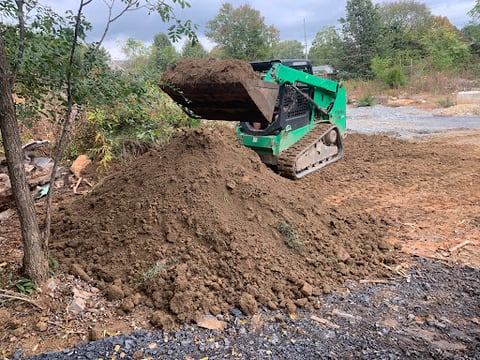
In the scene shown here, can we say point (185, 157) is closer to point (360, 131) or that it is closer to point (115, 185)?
point (115, 185)

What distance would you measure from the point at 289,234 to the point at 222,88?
177cm

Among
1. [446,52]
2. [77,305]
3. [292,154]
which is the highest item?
[446,52]

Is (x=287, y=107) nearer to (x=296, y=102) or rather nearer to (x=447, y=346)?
(x=296, y=102)

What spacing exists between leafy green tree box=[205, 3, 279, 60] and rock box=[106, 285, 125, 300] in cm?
3653

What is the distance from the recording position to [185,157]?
14.6ft

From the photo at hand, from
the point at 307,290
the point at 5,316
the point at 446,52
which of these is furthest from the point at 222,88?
the point at 446,52

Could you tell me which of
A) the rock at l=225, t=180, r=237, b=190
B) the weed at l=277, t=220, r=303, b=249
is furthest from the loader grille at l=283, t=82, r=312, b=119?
the weed at l=277, t=220, r=303, b=249

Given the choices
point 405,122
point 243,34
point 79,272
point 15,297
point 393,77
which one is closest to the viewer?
point 15,297

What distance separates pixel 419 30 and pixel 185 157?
1543 inches

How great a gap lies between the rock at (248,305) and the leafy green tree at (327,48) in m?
31.2

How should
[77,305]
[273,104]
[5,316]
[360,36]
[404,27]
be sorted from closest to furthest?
[5,316] < [77,305] < [273,104] < [360,36] < [404,27]

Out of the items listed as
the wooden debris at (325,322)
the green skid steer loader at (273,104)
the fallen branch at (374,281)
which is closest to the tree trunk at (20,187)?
the green skid steer loader at (273,104)

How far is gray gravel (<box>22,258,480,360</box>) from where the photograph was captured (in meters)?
2.62

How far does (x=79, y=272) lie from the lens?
3.30 metres
